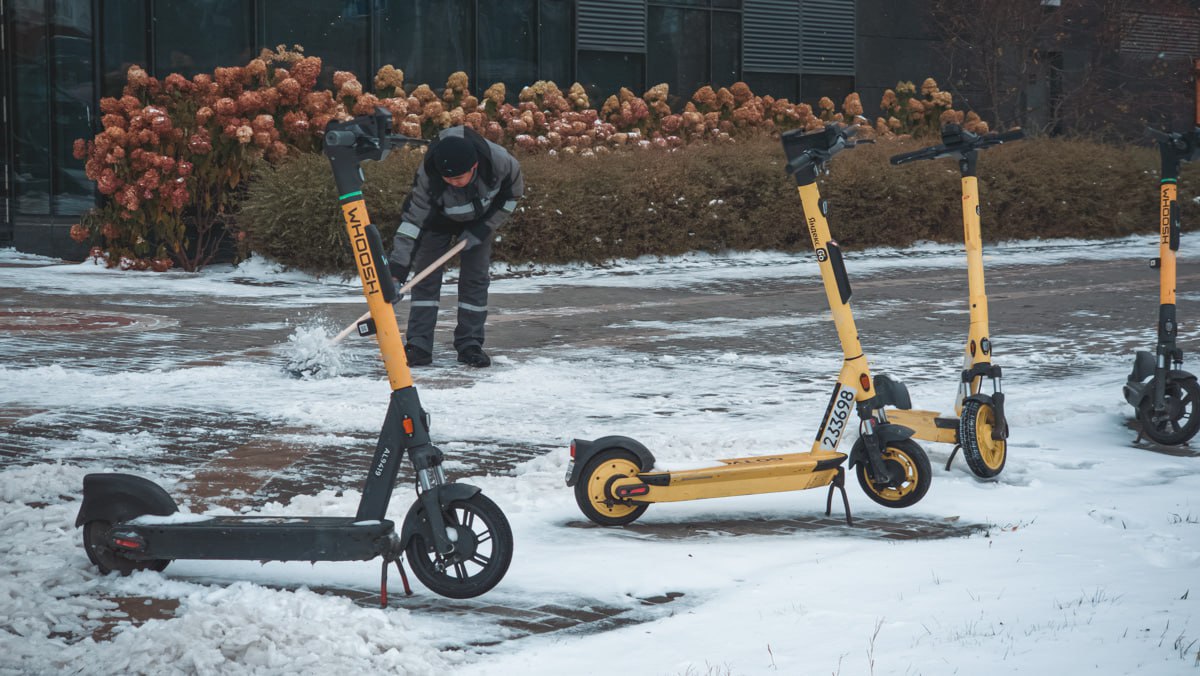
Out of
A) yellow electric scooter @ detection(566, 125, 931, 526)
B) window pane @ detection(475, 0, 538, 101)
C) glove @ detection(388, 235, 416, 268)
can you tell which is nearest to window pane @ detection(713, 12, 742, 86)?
window pane @ detection(475, 0, 538, 101)

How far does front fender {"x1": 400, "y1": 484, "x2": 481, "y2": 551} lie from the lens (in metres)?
4.21

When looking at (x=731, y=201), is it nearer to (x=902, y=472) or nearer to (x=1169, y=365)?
(x=1169, y=365)

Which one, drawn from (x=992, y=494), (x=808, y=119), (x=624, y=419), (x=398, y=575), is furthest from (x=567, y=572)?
(x=808, y=119)

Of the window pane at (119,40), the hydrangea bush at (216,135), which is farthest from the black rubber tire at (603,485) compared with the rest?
the window pane at (119,40)

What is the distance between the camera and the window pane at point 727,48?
22391 millimetres

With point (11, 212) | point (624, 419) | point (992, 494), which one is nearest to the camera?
point (992, 494)

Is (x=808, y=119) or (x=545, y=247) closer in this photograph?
(x=545, y=247)

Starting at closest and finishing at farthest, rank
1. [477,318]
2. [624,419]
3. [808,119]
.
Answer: [624,419], [477,318], [808,119]

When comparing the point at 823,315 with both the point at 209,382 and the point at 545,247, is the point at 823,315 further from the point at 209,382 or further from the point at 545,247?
the point at 209,382

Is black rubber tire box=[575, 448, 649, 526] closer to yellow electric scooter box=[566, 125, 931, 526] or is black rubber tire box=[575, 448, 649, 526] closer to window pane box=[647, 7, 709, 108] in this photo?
yellow electric scooter box=[566, 125, 931, 526]

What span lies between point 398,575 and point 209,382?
4.20 m

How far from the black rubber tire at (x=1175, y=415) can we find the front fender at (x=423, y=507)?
4006 mm

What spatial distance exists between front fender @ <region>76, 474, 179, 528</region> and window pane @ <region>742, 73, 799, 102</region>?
62.9 feet

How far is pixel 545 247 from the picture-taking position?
15539 mm
